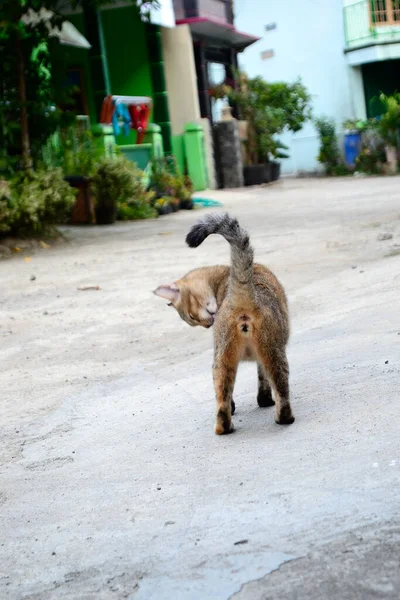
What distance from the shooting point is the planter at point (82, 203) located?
1550cm

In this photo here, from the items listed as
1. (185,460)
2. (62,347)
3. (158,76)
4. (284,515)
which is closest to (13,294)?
(62,347)

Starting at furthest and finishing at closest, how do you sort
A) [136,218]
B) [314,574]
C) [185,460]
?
[136,218]
[185,460]
[314,574]

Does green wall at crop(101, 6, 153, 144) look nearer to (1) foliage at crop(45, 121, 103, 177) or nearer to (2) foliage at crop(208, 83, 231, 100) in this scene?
(2) foliage at crop(208, 83, 231, 100)

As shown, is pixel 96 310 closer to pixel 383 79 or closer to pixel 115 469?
pixel 115 469

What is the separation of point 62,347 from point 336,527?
15.5 ft

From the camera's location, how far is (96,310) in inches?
341

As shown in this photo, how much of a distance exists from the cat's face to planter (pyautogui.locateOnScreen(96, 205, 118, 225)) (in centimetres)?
1065

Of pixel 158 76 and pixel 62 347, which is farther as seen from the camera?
pixel 158 76

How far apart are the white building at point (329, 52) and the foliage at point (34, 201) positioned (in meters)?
20.0

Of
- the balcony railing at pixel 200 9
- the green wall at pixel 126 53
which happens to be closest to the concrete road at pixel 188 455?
the green wall at pixel 126 53

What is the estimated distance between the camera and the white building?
31.2 meters

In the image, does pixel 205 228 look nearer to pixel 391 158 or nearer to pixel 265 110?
pixel 391 158

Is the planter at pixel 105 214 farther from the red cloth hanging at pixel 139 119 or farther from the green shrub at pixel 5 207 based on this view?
the red cloth hanging at pixel 139 119

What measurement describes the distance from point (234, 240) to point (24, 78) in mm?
10041
